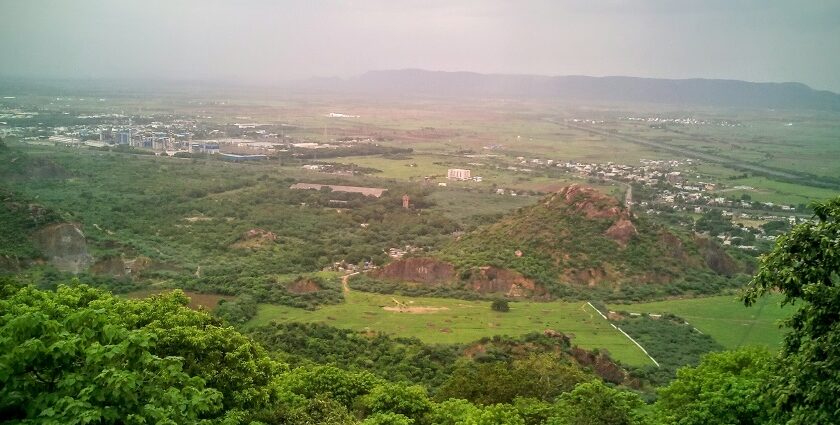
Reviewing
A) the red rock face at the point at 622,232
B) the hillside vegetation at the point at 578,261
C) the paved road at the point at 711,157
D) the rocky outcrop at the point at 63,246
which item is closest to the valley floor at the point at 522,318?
the hillside vegetation at the point at 578,261

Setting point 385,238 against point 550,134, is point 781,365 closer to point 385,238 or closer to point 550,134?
point 385,238

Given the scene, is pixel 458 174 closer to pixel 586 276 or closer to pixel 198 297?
pixel 586 276

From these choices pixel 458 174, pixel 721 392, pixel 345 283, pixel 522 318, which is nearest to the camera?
pixel 721 392

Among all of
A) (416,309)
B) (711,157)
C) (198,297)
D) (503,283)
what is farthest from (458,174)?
(198,297)

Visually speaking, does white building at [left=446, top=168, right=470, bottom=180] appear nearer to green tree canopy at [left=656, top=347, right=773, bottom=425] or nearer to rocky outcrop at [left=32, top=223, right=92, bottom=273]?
rocky outcrop at [left=32, top=223, right=92, bottom=273]

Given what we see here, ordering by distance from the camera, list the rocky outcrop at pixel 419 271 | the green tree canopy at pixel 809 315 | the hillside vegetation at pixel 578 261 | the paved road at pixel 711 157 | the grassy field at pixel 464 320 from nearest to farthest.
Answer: the green tree canopy at pixel 809 315 → the grassy field at pixel 464 320 → the hillside vegetation at pixel 578 261 → the rocky outcrop at pixel 419 271 → the paved road at pixel 711 157

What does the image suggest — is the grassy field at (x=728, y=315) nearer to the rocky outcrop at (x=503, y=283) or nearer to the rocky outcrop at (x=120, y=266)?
the rocky outcrop at (x=503, y=283)
